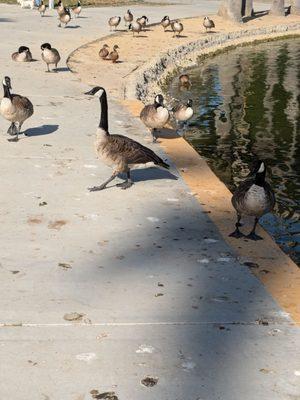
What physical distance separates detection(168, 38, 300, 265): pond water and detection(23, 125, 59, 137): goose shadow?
3273 millimetres

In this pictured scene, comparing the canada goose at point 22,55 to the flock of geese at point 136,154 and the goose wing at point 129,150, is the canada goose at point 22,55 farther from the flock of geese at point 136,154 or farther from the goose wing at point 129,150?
the goose wing at point 129,150

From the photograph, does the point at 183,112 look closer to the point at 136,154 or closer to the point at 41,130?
the point at 41,130

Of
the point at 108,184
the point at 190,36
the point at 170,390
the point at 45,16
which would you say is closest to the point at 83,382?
the point at 170,390

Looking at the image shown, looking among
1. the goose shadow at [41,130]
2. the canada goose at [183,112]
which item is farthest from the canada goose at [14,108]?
the canada goose at [183,112]

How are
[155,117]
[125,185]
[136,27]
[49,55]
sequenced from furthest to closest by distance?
[136,27], [49,55], [155,117], [125,185]

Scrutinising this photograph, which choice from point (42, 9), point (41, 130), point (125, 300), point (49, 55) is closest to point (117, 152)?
point (125, 300)

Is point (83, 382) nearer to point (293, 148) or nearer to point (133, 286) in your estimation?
point (133, 286)

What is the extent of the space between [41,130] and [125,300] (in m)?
7.06

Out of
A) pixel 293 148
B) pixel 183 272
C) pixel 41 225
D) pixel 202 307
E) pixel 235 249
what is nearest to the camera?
pixel 202 307

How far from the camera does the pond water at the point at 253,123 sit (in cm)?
1227

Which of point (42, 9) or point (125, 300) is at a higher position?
point (125, 300)

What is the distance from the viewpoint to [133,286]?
683 cm

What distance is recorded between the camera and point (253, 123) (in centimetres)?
1819

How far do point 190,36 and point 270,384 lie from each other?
1128 inches
